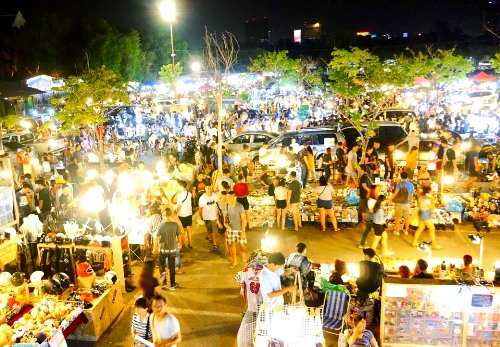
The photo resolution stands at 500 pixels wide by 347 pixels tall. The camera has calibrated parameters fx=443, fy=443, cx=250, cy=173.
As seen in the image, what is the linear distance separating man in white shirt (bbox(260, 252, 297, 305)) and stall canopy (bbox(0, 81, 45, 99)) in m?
24.4

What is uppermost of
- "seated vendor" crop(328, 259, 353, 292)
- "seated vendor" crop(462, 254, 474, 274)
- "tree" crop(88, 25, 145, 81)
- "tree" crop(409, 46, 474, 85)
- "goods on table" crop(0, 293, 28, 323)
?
"tree" crop(88, 25, 145, 81)

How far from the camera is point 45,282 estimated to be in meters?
7.69

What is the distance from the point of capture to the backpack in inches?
403

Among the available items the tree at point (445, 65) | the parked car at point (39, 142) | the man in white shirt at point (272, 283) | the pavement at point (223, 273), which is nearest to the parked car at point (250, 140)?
the pavement at point (223, 273)

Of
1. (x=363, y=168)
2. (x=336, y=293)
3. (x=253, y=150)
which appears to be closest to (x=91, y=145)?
(x=253, y=150)

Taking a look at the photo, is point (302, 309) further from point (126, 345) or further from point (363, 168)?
point (363, 168)

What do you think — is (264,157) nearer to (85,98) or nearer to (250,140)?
(250,140)

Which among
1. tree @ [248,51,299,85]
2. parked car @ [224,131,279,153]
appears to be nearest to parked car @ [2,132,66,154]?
parked car @ [224,131,279,153]

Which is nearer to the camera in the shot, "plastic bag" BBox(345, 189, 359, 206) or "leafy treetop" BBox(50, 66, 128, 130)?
"plastic bag" BBox(345, 189, 359, 206)

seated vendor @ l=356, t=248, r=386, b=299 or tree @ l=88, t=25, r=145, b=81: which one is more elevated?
tree @ l=88, t=25, r=145, b=81

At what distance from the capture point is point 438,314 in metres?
6.24

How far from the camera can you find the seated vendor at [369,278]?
7033 millimetres

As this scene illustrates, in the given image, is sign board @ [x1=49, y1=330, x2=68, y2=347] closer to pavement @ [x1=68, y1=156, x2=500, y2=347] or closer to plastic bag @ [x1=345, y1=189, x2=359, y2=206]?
pavement @ [x1=68, y1=156, x2=500, y2=347]

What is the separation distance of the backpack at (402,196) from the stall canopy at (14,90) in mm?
23077
